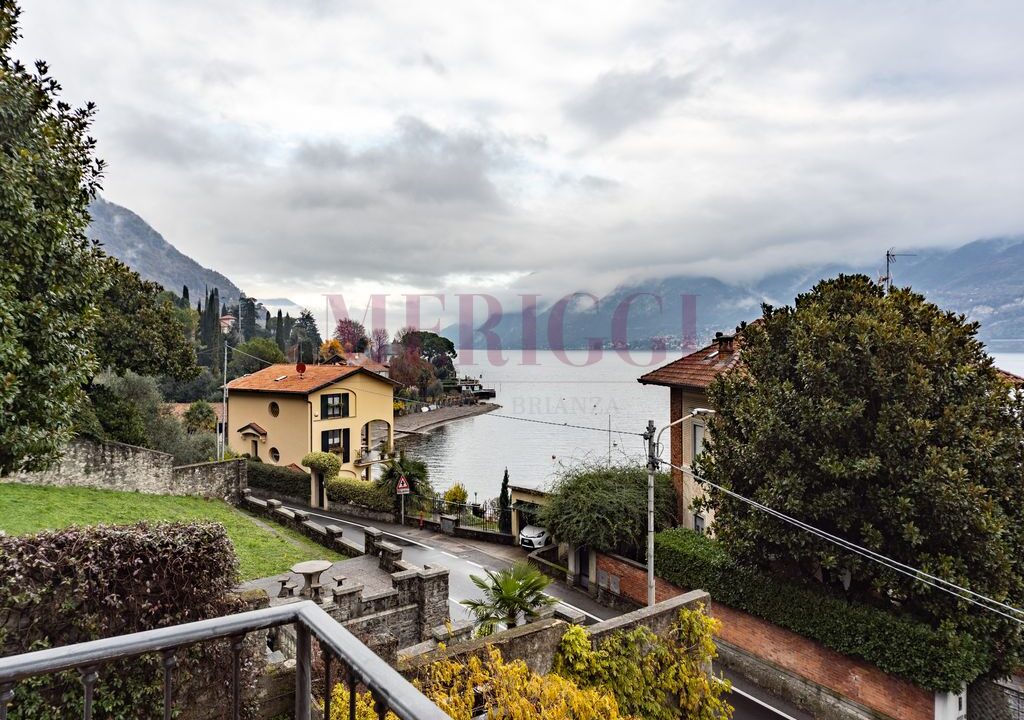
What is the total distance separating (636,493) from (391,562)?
8.27 m

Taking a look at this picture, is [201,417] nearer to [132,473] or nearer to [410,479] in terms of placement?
[410,479]

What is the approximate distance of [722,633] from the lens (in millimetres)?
14297

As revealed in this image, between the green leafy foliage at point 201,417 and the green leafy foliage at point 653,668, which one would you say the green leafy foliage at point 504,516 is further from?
the green leafy foliage at point 201,417

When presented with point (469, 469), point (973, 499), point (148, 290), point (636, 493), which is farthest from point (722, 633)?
point (469, 469)

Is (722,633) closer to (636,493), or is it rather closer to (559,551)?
(636,493)

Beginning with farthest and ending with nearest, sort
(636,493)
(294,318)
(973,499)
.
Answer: (294,318) < (636,493) < (973,499)

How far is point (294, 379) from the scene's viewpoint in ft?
108

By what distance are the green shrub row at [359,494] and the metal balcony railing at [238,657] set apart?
86.9 ft

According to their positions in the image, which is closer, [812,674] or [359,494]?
[812,674]

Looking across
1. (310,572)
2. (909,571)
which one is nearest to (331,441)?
(310,572)

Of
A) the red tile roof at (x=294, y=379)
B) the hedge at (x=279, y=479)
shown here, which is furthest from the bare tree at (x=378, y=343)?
the hedge at (x=279, y=479)

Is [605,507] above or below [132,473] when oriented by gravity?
below

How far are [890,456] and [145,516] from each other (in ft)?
56.0

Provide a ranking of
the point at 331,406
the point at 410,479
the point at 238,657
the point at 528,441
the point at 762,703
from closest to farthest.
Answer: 1. the point at 238,657
2. the point at 762,703
3. the point at 410,479
4. the point at 331,406
5. the point at 528,441
